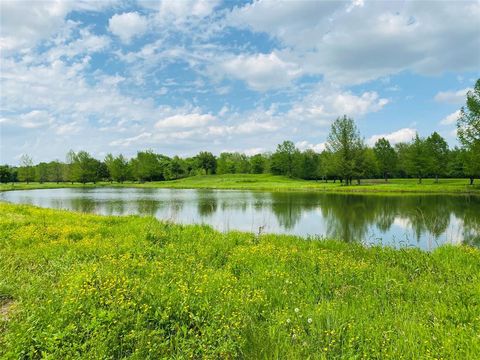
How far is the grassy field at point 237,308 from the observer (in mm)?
4613

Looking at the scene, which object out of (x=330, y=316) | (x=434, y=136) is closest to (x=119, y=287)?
(x=330, y=316)

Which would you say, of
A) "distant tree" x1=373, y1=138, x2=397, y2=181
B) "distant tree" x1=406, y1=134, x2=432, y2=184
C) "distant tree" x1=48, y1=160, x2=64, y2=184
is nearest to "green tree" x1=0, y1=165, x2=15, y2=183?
"distant tree" x1=48, y1=160, x2=64, y2=184

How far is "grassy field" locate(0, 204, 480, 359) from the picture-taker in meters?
4.61

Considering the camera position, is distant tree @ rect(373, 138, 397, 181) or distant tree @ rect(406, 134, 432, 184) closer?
distant tree @ rect(406, 134, 432, 184)

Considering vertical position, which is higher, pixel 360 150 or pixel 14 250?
pixel 360 150

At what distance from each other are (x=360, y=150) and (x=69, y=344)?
249ft

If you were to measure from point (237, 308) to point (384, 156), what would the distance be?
94593 millimetres

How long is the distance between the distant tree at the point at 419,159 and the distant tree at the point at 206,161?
74.2 metres

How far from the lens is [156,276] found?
7.35 m

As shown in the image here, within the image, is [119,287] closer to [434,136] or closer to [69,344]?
[69,344]

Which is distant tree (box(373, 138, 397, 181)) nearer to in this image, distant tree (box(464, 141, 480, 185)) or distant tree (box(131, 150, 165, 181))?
distant tree (box(464, 141, 480, 185))

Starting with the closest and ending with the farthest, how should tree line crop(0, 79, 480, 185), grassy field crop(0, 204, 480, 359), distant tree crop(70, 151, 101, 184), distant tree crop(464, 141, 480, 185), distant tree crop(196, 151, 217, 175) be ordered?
grassy field crop(0, 204, 480, 359) < distant tree crop(464, 141, 480, 185) < tree line crop(0, 79, 480, 185) < distant tree crop(70, 151, 101, 184) < distant tree crop(196, 151, 217, 175)

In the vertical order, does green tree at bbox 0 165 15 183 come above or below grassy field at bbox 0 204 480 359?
above

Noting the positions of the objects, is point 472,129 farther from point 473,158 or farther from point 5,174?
point 5,174
